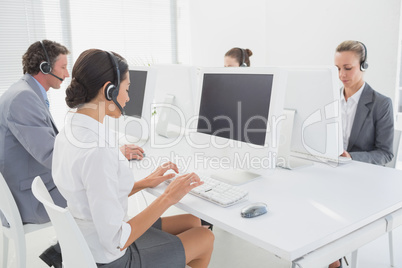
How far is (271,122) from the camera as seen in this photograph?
4.46 feet

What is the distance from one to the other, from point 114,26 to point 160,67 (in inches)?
77.4

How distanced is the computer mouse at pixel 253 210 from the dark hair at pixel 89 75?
612 millimetres

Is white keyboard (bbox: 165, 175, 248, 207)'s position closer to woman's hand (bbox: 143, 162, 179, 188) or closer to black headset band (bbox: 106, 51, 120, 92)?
woman's hand (bbox: 143, 162, 179, 188)

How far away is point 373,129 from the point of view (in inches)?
77.0

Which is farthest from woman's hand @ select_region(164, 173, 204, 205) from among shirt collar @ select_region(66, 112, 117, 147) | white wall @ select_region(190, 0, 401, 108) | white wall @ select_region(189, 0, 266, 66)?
white wall @ select_region(189, 0, 266, 66)

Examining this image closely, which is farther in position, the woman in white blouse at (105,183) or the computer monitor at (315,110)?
the computer monitor at (315,110)

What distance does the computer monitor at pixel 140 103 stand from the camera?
2070 millimetres

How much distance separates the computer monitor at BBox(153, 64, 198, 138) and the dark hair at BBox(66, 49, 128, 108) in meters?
1.02

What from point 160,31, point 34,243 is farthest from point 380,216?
point 160,31

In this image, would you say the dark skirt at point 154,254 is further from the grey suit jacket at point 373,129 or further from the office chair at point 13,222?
the grey suit jacket at point 373,129

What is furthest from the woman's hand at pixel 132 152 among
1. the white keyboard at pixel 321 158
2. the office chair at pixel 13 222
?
the white keyboard at pixel 321 158

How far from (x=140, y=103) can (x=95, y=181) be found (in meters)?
1.14

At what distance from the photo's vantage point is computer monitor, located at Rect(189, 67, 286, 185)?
54.1 inches

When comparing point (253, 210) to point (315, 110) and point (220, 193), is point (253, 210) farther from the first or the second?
point (315, 110)
